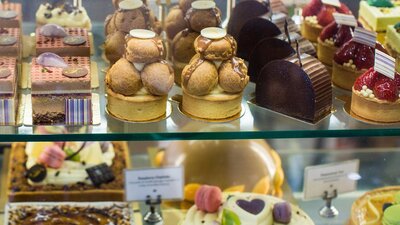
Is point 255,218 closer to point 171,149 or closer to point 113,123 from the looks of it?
point 171,149

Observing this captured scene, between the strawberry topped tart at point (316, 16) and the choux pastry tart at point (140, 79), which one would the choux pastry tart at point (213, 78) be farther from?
the strawberry topped tart at point (316, 16)

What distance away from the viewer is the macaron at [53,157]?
2859mm

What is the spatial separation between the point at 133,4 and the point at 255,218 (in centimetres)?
77

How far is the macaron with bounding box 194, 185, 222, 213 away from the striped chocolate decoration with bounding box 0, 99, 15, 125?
31.8 inches

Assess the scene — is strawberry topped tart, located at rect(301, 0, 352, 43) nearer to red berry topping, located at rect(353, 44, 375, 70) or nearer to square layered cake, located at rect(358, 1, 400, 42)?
square layered cake, located at rect(358, 1, 400, 42)

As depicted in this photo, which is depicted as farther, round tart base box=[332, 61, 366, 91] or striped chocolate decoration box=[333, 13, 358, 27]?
striped chocolate decoration box=[333, 13, 358, 27]

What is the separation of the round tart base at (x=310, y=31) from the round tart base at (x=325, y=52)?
10 cm

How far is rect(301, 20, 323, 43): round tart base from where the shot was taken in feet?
8.25

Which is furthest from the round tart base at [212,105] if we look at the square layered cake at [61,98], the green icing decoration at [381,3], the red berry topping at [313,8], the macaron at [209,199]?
the green icing decoration at [381,3]

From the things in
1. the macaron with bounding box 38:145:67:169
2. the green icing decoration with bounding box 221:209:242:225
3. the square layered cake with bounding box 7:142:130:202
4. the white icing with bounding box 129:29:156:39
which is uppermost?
the white icing with bounding box 129:29:156:39

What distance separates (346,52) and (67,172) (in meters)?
1.15

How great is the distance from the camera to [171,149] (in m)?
2.85

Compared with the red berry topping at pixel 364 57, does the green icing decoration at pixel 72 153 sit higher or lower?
lower

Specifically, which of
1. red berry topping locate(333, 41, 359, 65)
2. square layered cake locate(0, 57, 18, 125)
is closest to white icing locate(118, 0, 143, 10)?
square layered cake locate(0, 57, 18, 125)
